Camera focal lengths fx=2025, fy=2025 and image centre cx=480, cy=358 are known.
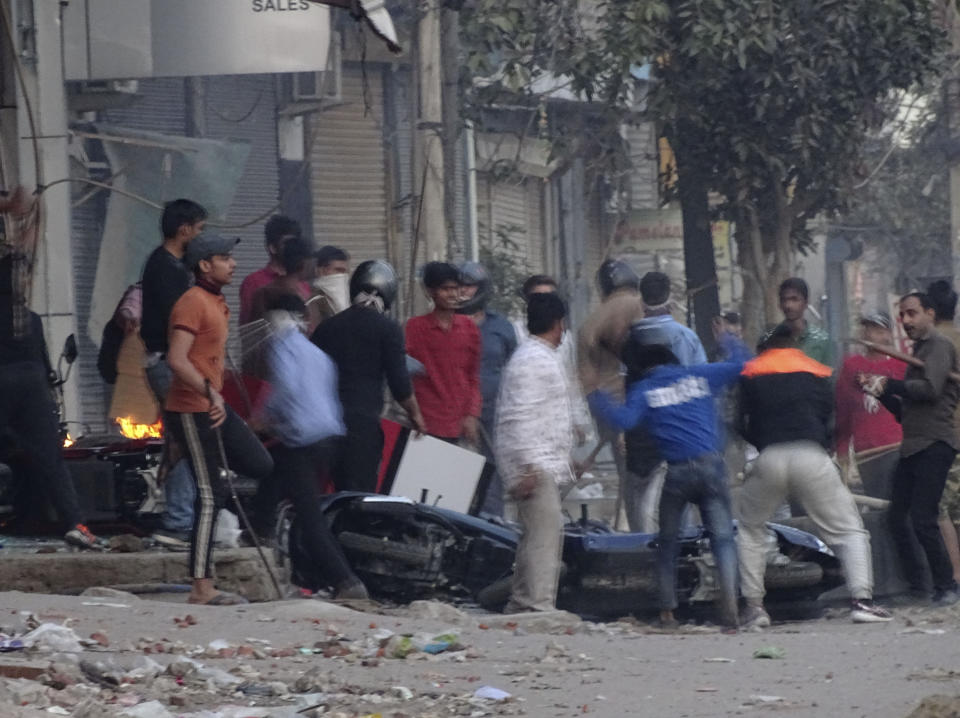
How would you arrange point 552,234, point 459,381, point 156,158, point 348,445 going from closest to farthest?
point 348,445 < point 459,381 < point 156,158 < point 552,234

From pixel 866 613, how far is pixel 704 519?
2.86 feet

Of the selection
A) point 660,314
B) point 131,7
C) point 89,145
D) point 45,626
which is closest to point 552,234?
point 89,145

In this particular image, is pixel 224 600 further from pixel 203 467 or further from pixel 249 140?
pixel 249 140

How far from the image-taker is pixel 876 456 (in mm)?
11297

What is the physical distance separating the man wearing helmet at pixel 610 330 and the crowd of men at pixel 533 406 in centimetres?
1

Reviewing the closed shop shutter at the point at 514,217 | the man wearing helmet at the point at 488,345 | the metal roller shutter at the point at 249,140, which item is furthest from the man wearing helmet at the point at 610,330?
the closed shop shutter at the point at 514,217

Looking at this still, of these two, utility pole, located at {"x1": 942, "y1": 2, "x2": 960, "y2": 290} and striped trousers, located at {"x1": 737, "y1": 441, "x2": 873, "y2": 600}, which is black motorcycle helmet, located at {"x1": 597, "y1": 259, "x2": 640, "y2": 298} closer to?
striped trousers, located at {"x1": 737, "y1": 441, "x2": 873, "y2": 600}

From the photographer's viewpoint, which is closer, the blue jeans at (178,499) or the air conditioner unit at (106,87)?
the blue jeans at (178,499)

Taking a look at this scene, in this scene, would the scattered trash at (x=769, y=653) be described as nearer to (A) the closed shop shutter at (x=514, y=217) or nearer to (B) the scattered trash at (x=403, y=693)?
(B) the scattered trash at (x=403, y=693)

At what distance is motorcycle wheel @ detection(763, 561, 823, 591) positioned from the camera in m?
9.70

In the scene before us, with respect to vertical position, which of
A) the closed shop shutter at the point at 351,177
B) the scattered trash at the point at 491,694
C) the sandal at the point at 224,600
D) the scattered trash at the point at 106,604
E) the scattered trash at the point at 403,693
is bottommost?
the scattered trash at the point at 491,694

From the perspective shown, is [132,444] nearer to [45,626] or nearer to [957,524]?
[45,626]

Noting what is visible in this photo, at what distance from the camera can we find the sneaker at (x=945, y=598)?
402 inches

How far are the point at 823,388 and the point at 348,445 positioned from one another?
225 centimetres
